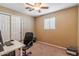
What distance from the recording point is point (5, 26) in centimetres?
136

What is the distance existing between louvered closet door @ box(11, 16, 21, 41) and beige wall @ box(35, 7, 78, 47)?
375mm

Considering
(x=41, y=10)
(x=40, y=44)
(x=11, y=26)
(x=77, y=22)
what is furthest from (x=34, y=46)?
(x=77, y=22)

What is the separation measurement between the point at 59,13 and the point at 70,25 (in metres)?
0.34

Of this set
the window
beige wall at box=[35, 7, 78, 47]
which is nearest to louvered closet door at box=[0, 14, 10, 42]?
beige wall at box=[35, 7, 78, 47]

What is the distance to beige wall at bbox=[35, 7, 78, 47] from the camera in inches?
59.9

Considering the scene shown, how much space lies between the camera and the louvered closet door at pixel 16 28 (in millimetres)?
1457

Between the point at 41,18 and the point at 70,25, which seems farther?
the point at 41,18

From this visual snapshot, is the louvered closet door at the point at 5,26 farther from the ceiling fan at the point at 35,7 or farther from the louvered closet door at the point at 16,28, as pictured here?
the ceiling fan at the point at 35,7

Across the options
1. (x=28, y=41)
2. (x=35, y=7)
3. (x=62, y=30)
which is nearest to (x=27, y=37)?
(x=28, y=41)

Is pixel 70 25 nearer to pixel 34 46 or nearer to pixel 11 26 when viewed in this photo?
pixel 34 46

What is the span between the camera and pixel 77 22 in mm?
1439

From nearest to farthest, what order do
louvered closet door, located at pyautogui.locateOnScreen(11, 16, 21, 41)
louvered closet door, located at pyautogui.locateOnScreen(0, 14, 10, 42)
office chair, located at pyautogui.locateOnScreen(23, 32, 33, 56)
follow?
1. louvered closet door, located at pyautogui.locateOnScreen(0, 14, 10, 42)
2. louvered closet door, located at pyautogui.locateOnScreen(11, 16, 21, 41)
3. office chair, located at pyautogui.locateOnScreen(23, 32, 33, 56)

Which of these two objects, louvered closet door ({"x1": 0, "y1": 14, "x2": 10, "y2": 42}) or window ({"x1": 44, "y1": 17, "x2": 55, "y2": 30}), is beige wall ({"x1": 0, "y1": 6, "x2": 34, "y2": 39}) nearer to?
louvered closet door ({"x1": 0, "y1": 14, "x2": 10, "y2": 42})

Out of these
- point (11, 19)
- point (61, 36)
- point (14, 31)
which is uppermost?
point (11, 19)
